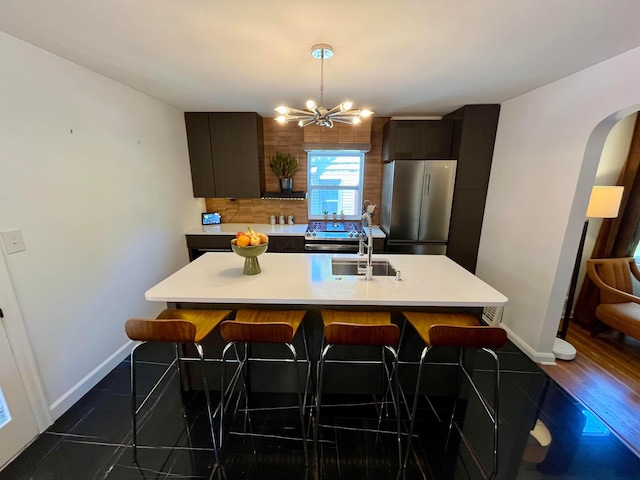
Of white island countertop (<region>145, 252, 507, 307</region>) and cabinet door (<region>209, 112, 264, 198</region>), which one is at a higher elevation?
cabinet door (<region>209, 112, 264, 198</region>)

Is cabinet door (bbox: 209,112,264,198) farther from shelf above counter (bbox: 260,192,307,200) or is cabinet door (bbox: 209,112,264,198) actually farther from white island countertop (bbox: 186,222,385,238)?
white island countertop (bbox: 186,222,385,238)

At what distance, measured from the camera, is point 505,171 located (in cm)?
280

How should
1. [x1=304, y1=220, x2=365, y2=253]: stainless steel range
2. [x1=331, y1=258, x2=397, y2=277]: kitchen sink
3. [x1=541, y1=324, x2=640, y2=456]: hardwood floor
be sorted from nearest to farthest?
[x1=541, y1=324, x2=640, y2=456]: hardwood floor → [x1=331, y1=258, x2=397, y2=277]: kitchen sink → [x1=304, y1=220, x2=365, y2=253]: stainless steel range

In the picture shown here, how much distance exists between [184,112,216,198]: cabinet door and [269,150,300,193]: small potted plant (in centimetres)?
86

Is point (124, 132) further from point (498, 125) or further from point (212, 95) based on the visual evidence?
point (498, 125)

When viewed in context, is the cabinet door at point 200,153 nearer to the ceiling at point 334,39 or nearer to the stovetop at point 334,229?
the ceiling at point 334,39

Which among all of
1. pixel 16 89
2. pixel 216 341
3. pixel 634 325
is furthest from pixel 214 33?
pixel 634 325

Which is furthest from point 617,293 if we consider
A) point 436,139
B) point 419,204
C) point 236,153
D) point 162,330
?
point 236,153

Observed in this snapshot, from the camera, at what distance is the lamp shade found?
222 cm

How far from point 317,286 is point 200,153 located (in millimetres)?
2760

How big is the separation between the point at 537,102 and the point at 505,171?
67cm

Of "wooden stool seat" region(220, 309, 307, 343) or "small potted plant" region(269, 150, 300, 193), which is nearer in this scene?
"wooden stool seat" region(220, 309, 307, 343)

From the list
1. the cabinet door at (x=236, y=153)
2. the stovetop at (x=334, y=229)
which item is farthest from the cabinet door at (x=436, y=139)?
the cabinet door at (x=236, y=153)

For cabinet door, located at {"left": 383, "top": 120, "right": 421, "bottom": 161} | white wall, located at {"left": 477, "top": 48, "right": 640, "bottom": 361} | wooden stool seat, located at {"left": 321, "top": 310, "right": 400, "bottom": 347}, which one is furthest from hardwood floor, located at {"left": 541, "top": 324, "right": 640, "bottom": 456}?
cabinet door, located at {"left": 383, "top": 120, "right": 421, "bottom": 161}
